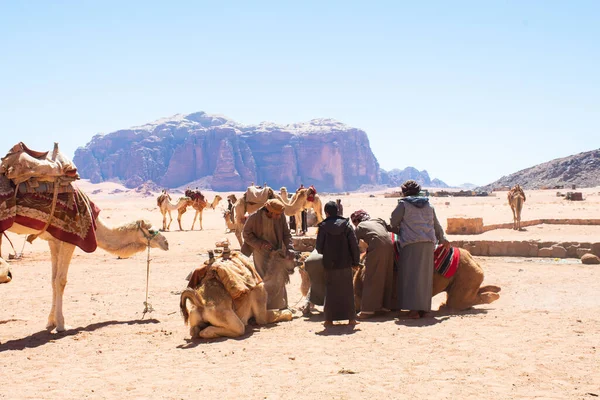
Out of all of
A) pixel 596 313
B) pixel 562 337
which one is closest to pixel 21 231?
pixel 562 337

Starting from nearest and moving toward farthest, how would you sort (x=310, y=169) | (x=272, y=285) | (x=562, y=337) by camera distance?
(x=562, y=337) < (x=272, y=285) < (x=310, y=169)

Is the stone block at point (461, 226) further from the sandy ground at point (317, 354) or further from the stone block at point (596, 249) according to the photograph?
the sandy ground at point (317, 354)

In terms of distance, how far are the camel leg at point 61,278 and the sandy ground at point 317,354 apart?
0.64ft

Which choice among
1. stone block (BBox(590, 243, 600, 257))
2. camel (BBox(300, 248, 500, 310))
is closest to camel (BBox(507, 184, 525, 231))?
stone block (BBox(590, 243, 600, 257))

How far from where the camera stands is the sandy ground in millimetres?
5285

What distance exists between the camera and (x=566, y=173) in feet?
339

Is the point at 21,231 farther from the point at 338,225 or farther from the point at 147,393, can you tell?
the point at 338,225

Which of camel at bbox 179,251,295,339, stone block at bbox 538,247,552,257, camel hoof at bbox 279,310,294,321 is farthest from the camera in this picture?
stone block at bbox 538,247,552,257

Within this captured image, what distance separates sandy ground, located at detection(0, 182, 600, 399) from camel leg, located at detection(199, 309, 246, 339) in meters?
0.13

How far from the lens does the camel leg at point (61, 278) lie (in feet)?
26.1

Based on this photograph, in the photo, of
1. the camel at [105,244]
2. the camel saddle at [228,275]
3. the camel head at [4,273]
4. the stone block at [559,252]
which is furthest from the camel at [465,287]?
the stone block at [559,252]

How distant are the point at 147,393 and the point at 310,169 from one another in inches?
6751

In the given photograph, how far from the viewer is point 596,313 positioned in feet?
25.2

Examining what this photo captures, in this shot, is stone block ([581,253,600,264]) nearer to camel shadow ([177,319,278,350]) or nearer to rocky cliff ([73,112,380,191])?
camel shadow ([177,319,278,350])
